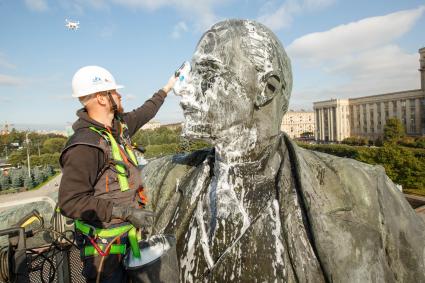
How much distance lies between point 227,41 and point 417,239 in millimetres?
1634

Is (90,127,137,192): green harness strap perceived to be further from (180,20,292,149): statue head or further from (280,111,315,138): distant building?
(280,111,315,138): distant building

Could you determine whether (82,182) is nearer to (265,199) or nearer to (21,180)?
(265,199)

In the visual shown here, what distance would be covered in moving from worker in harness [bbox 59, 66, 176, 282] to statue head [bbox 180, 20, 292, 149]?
65cm

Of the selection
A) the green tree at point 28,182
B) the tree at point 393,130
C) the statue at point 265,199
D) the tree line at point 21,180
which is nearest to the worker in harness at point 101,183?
the statue at point 265,199

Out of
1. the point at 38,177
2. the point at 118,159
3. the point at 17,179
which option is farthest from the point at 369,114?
the point at 118,159

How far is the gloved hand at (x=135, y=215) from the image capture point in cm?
223

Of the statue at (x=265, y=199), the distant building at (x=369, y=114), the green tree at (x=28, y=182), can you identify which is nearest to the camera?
the statue at (x=265, y=199)

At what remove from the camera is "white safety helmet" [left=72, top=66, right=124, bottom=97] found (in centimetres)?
259

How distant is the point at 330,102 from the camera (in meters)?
96.2

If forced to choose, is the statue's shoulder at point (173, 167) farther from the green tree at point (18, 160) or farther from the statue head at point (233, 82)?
the green tree at point (18, 160)

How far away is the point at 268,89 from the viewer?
2.14 meters

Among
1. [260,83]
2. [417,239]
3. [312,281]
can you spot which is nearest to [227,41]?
[260,83]

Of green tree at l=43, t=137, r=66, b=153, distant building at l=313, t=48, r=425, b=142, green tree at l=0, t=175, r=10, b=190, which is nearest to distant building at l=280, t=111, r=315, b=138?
distant building at l=313, t=48, r=425, b=142

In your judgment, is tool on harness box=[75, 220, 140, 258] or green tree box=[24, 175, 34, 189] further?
green tree box=[24, 175, 34, 189]
